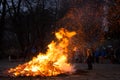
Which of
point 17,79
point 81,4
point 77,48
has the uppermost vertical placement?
point 81,4

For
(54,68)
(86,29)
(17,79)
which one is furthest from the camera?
(86,29)

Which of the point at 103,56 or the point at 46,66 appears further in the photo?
the point at 103,56

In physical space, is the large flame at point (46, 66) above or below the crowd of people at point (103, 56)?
below

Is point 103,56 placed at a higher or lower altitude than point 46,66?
higher

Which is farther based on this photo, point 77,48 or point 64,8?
point 64,8

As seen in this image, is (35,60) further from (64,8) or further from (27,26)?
(27,26)

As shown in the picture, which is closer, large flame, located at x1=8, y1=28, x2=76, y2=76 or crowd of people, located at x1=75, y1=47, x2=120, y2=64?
large flame, located at x1=8, y1=28, x2=76, y2=76

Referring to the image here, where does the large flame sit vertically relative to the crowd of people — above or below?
below

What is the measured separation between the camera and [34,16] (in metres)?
48.7

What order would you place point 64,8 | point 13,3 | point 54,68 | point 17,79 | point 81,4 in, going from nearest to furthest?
point 17,79 → point 54,68 → point 81,4 → point 64,8 → point 13,3

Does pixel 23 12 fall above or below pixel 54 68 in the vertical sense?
above

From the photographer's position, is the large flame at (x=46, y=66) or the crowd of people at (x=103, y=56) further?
the crowd of people at (x=103, y=56)

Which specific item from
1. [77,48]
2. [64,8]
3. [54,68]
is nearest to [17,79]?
[54,68]

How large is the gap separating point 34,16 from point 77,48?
43.6 feet
